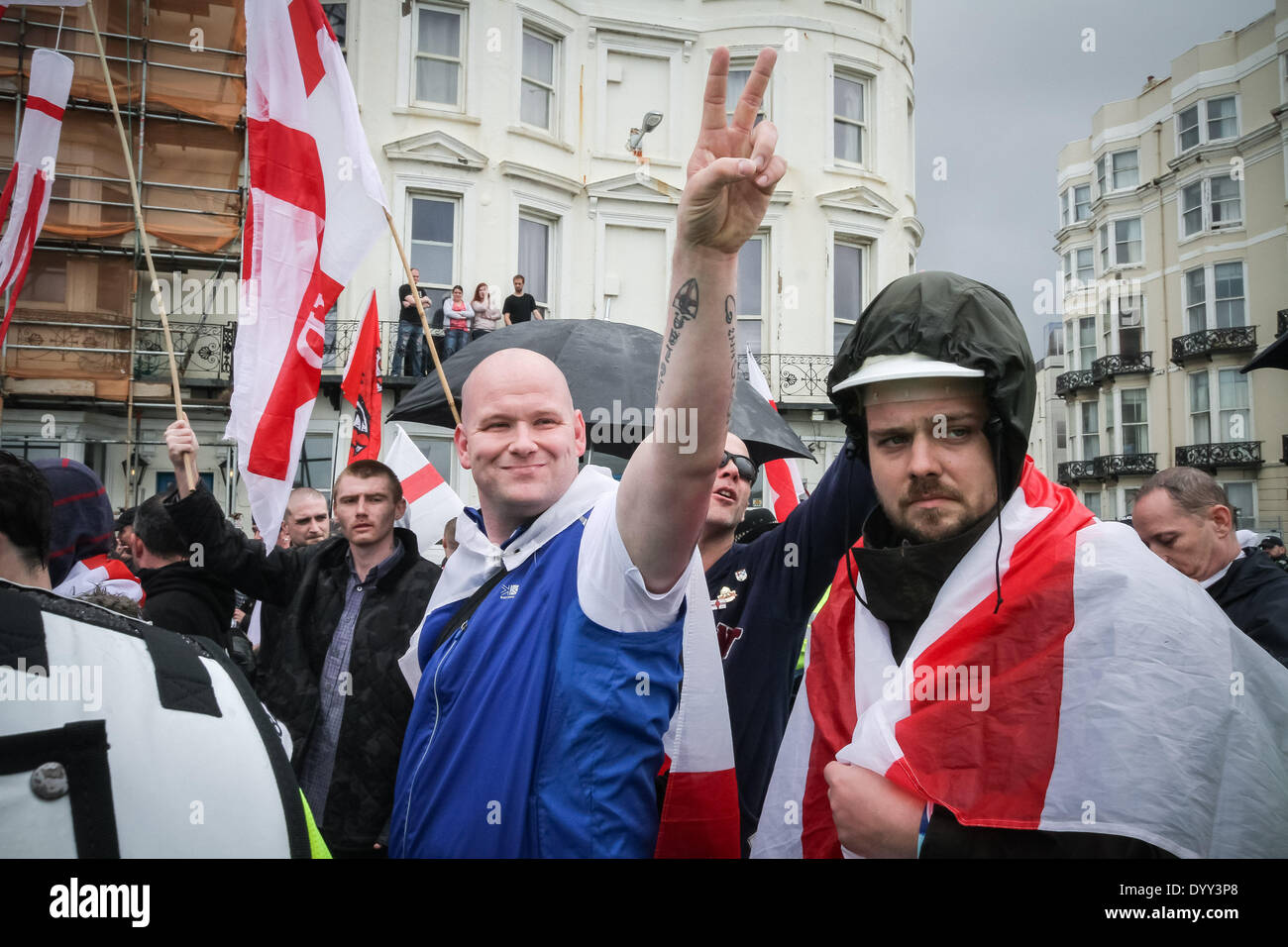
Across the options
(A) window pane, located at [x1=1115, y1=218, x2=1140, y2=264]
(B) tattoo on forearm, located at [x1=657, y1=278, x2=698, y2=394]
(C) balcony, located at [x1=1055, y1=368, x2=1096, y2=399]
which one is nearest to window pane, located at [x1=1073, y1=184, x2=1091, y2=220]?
(A) window pane, located at [x1=1115, y1=218, x2=1140, y2=264]

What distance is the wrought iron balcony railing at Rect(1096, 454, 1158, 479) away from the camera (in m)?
33.8

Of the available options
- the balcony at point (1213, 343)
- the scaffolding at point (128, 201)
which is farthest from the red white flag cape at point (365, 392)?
the balcony at point (1213, 343)

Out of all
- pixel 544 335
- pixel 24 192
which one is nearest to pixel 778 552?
pixel 544 335

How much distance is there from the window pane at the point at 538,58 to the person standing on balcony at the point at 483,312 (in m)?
5.04

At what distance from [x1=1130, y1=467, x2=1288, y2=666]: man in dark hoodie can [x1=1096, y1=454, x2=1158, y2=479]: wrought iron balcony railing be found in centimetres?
3306

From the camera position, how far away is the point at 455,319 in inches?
618

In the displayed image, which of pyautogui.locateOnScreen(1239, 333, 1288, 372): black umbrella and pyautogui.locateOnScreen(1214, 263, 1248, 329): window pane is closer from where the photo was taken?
pyautogui.locateOnScreen(1239, 333, 1288, 372): black umbrella

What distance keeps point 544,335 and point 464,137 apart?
12998mm

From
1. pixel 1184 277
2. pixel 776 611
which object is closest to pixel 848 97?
pixel 1184 277

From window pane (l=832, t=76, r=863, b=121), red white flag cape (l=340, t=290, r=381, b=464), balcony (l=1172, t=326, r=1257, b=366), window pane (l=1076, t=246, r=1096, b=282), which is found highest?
window pane (l=1076, t=246, r=1096, b=282)

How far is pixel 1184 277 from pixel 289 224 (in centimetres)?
3459

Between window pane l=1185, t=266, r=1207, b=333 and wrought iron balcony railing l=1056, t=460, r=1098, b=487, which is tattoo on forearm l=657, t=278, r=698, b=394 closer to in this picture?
window pane l=1185, t=266, r=1207, b=333
